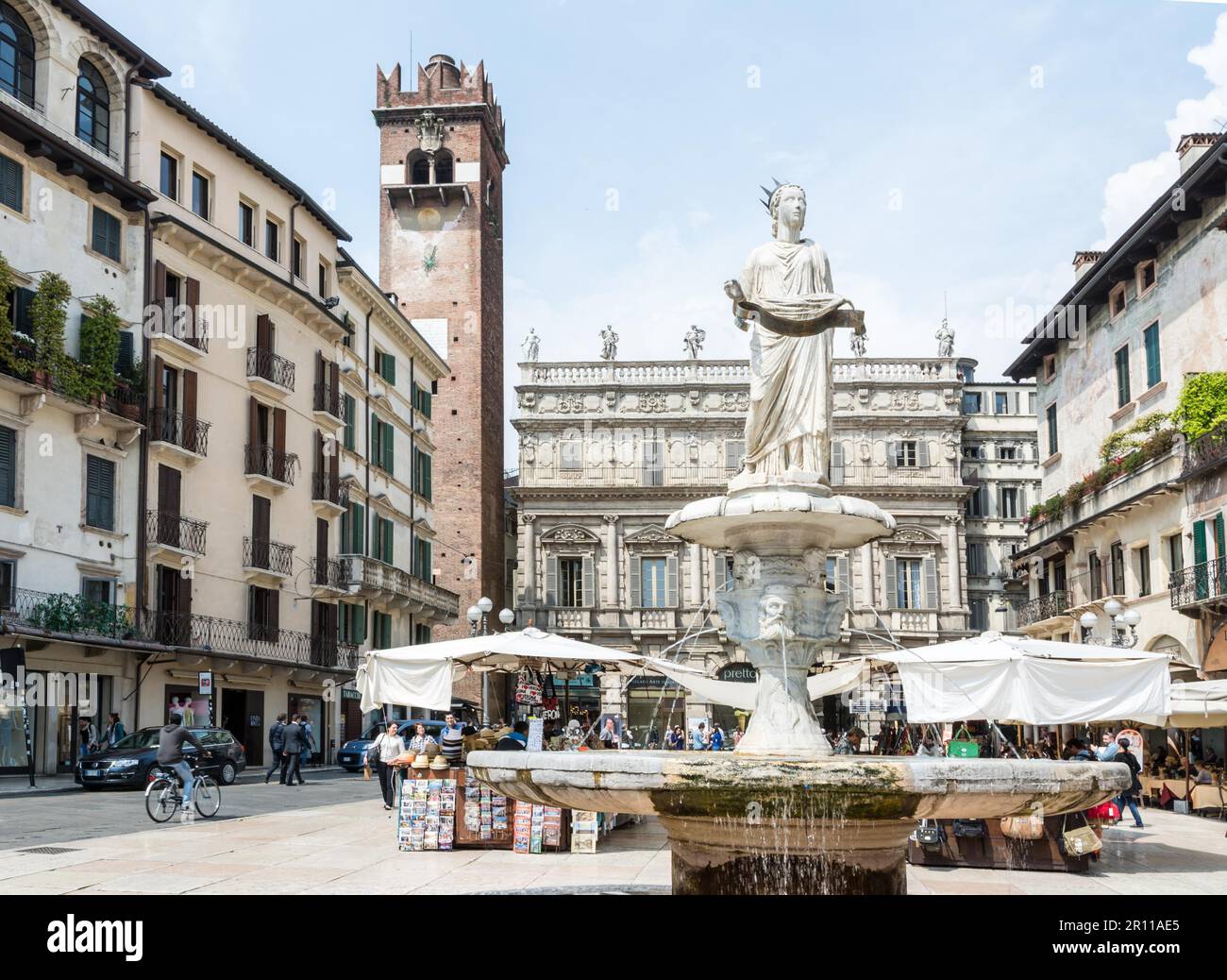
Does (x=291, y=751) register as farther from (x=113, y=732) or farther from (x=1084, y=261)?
(x=1084, y=261)

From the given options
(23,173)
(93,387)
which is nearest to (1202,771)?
(93,387)

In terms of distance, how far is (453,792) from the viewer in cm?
1616

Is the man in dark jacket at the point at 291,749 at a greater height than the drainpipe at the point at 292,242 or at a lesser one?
lesser

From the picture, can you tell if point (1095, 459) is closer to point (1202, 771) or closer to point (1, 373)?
point (1202, 771)

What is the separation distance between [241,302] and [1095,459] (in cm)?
2435

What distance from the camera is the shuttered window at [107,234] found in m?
30.0

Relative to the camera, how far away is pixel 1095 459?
122ft

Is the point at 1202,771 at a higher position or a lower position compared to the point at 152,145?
lower

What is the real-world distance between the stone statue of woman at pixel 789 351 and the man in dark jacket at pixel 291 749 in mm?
18184

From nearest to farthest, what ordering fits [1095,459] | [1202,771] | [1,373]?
1. [1202,771]
2. [1,373]
3. [1095,459]

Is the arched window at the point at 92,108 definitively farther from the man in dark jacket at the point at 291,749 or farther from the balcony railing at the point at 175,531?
the man in dark jacket at the point at 291,749

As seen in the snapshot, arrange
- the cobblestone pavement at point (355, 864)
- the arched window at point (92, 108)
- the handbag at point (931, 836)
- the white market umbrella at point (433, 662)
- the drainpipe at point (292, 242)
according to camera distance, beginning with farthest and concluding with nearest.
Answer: the drainpipe at point (292, 242)
the arched window at point (92, 108)
the white market umbrella at point (433, 662)
the handbag at point (931, 836)
the cobblestone pavement at point (355, 864)

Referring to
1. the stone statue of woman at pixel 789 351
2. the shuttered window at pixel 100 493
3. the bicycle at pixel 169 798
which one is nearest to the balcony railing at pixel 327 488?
the shuttered window at pixel 100 493

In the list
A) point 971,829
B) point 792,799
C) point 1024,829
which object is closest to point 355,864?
point 971,829
